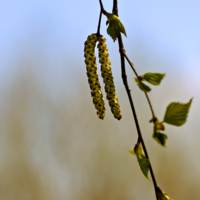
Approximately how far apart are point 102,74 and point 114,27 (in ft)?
0.26

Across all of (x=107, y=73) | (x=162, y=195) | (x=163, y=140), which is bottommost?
(x=162, y=195)

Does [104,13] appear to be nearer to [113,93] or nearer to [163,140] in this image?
[113,93]

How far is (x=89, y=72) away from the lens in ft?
1.68

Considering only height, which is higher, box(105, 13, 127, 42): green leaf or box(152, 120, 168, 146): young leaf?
box(105, 13, 127, 42): green leaf

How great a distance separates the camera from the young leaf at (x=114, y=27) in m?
0.48

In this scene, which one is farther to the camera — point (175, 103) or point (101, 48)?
point (101, 48)

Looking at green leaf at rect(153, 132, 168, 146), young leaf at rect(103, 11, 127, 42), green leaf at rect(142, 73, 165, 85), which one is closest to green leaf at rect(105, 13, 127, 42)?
→ young leaf at rect(103, 11, 127, 42)

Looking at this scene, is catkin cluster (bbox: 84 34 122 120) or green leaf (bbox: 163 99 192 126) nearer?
green leaf (bbox: 163 99 192 126)

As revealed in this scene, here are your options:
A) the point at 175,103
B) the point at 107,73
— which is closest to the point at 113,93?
the point at 107,73

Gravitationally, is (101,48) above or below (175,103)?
above

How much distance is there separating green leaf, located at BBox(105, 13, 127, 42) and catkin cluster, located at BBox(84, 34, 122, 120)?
0.04m

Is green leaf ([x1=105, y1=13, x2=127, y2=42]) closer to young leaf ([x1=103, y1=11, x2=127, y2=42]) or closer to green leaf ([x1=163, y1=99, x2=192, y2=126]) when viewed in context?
young leaf ([x1=103, y1=11, x2=127, y2=42])

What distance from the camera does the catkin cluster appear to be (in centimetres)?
49

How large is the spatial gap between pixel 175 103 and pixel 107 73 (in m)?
0.17
